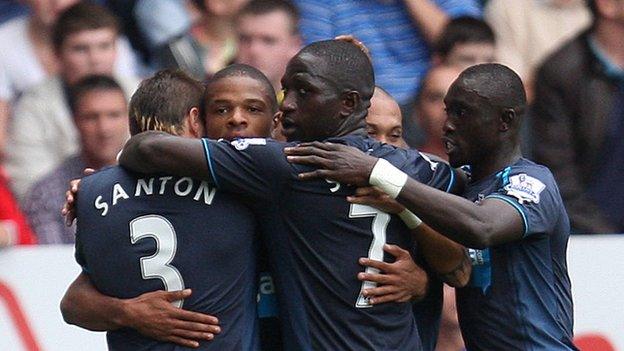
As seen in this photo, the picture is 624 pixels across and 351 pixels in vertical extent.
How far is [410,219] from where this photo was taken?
4637mm

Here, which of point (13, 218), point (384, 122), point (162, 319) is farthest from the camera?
point (13, 218)

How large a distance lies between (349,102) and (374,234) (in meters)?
0.44

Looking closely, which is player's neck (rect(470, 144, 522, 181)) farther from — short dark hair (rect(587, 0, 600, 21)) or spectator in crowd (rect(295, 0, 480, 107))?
short dark hair (rect(587, 0, 600, 21))

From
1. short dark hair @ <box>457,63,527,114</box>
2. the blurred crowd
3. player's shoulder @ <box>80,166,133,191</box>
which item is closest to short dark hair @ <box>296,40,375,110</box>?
short dark hair @ <box>457,63,527,114</box>

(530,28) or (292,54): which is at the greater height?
(530,28)

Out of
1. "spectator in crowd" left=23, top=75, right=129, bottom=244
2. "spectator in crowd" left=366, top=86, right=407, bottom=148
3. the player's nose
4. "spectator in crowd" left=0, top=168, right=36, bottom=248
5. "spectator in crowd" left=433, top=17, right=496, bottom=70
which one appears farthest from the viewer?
"spectator in crowd" left=433, top=17, right=496, bottom=70

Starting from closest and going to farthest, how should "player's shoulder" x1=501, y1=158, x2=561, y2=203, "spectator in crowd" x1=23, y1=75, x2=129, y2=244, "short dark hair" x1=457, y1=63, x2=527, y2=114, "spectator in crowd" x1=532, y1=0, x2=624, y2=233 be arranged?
"player's shoulder" x1=501, y1=158, x2=561, y2=203 < "short dark hair" x1=457, y1=63, x2=527, y2=114 < "spectator in crowd" x1=23, y1=75, x2=129, y2=244 < "spectator in crowd" x1=532, y1=0, x2=624, y2=233

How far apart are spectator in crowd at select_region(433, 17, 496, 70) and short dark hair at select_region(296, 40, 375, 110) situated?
310 cm

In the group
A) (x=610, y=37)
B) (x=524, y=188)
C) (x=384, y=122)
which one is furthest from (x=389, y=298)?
(x=610, y=37)

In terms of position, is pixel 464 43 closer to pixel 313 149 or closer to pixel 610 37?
pixel 610 37

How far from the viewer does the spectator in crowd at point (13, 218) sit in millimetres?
7215

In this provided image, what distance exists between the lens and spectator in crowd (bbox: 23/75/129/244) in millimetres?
7367

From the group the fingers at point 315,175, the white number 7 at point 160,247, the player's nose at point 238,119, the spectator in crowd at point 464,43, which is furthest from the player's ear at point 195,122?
the spectator in crowd at point 464,43

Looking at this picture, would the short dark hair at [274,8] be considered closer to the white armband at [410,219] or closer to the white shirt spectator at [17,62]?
the white shirt spectator at [17,62]
